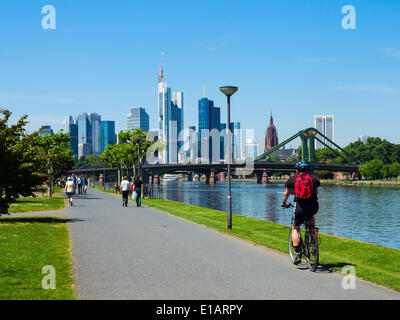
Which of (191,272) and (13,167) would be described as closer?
(191,272)

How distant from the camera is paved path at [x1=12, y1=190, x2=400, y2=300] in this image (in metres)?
7.42

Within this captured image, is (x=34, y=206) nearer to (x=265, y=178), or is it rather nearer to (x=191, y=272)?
(x=191, y=272)

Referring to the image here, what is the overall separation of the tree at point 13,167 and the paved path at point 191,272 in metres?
4.40

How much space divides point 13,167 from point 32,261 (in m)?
8.56

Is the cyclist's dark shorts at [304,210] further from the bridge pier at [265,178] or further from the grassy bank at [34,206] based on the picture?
the bridge pier at [265,178]

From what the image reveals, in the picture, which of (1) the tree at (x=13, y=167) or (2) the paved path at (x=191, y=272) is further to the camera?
(1) the tree at (x=13, y=167)

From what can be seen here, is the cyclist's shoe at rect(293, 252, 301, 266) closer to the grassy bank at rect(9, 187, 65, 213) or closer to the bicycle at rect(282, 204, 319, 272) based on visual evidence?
the bicycle at rect(282, 204, 319, 272)

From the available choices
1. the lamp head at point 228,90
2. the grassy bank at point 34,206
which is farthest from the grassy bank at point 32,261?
the grassy bank at point 34,206

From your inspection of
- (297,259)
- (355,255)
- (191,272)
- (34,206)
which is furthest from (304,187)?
(34,206)

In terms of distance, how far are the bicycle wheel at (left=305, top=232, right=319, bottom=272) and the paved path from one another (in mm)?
220

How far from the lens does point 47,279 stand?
318 inches

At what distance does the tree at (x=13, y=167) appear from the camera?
1727cm

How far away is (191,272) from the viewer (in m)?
9.10
